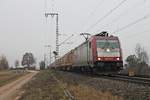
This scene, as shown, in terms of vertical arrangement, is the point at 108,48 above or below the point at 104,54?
above

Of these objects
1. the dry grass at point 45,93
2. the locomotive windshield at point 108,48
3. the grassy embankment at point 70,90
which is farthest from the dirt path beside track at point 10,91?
the locomotive windshield at point 108,48

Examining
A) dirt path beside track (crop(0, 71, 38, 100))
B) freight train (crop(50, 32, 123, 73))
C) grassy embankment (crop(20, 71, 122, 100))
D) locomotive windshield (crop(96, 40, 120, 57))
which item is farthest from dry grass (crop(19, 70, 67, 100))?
locomotive windshield (crop(96, 40, 120, 57))

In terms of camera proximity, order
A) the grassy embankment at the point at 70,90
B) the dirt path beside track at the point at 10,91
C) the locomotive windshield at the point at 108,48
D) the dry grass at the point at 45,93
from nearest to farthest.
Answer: the grassy embankment at the point at 70,90 < the dry grass at the point at 45,93 < the dirt path beside track at the point at 10,91 < the locomotive windshield at the point at 108,48

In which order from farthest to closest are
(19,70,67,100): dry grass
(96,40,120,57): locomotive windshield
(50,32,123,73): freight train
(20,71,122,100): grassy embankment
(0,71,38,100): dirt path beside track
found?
1. (96,40,120,57): locomotive windshield
2. (50,32,123,73): freight train
3. (0,71,38,100): dirt path beside track
4. (19,70,67,100): dry grass
5. (20,71,122,100): grassy embankment

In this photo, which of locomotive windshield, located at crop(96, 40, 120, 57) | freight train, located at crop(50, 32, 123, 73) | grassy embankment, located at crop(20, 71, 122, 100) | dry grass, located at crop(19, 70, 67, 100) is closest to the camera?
grassy embankment, located at crop(20, 71, 122, 100)

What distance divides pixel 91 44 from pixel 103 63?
2193mm

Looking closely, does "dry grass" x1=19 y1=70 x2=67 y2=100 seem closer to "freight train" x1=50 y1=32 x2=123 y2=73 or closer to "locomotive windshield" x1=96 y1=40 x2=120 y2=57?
"freight train" x1=50 y1=32 x2=123 y2=73

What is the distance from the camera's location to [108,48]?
29.6 metres

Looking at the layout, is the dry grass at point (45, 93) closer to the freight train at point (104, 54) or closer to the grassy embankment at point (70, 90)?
the grassy embankment at point (70, 90)

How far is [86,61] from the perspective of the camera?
31.9 metres

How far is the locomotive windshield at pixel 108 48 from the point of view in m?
29.1

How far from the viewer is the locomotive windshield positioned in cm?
2906

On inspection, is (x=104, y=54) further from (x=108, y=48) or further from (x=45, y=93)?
(x=45, y=93)

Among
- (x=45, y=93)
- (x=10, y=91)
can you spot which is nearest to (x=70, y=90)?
(x=45, y=93)
